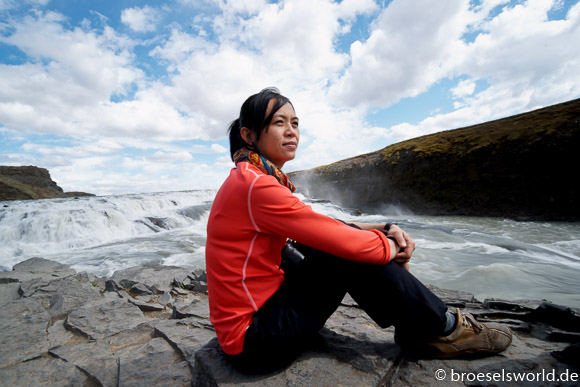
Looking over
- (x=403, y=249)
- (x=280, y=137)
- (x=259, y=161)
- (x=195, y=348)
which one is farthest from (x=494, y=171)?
(x=195, y=348)

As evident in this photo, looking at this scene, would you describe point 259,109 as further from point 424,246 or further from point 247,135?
point 424,246

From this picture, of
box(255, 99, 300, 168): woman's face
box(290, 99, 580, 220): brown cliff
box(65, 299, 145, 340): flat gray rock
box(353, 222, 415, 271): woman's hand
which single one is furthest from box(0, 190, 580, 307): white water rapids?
box(255, 99, 300, 168): woman's face

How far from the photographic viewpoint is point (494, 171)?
551 inches

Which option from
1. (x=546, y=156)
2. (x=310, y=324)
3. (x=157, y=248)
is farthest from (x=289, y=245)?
(x=546, y=156)

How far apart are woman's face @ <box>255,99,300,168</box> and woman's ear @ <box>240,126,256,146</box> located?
6 cm

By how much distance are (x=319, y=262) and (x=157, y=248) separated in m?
9.54

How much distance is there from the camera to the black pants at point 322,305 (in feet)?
4.77

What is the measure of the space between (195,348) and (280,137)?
183 cm

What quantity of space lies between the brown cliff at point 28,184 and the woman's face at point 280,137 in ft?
153

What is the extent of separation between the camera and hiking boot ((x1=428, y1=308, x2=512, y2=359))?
5.31 feet

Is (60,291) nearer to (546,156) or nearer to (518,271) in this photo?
(518,271)

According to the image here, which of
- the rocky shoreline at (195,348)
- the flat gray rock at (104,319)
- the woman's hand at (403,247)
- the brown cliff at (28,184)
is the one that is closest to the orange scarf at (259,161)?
the woman's hand at (403,247)

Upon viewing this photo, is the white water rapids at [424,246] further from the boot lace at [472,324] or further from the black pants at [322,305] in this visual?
the black pants at [322,305]

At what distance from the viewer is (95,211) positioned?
13023 mm
